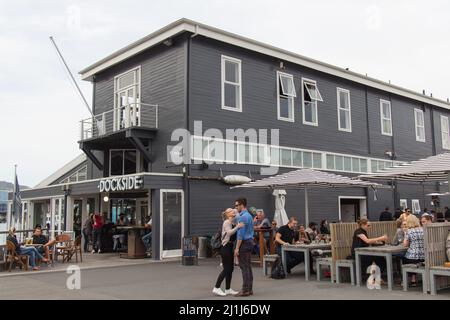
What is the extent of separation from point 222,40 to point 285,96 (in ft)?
13.6

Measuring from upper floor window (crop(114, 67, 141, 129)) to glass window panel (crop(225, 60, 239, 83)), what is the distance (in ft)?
12.0

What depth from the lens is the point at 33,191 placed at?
22891mm

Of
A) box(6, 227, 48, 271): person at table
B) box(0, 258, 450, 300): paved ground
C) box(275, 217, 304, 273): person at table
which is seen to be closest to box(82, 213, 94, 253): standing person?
box(6, 227, 48, 271): person at table

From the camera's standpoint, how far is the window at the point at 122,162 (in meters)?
20.7

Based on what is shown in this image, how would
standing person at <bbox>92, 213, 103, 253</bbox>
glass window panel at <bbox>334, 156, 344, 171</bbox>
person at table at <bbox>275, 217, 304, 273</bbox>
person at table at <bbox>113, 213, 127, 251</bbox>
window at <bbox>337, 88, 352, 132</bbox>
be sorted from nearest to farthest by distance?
person at table at <bbox>275, 217, 304, 273</bbox> → standing person at <bbox>92, 213, 103, 253</bbox> → person at table at <bbox>113, 213, 127, 251</bbox> → glass window panel at <bbox>334, 156, 344, 171</bbox> → window at <bbox>337, 88, 352, 132</bbox>

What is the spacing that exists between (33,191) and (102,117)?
17.6 ft

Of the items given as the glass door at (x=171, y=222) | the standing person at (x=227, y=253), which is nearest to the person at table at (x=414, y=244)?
the standing person at (x=227, y=253)

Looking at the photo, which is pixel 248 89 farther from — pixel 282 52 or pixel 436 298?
pixel 436 298

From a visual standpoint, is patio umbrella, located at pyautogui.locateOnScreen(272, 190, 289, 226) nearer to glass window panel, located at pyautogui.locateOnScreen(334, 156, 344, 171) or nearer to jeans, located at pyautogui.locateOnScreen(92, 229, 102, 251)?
glass window panel, located at pyautogui.locateOnScreen(334, 156, 344, 171)

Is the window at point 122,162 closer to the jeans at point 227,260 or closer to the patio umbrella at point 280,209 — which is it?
the patio umbrella at point 280,209

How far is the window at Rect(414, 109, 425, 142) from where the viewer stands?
93.2 feet

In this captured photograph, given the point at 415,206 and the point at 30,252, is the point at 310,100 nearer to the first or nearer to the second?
the point at 415,206

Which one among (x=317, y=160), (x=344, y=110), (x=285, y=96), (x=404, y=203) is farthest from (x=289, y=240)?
(x=404, y=203)
